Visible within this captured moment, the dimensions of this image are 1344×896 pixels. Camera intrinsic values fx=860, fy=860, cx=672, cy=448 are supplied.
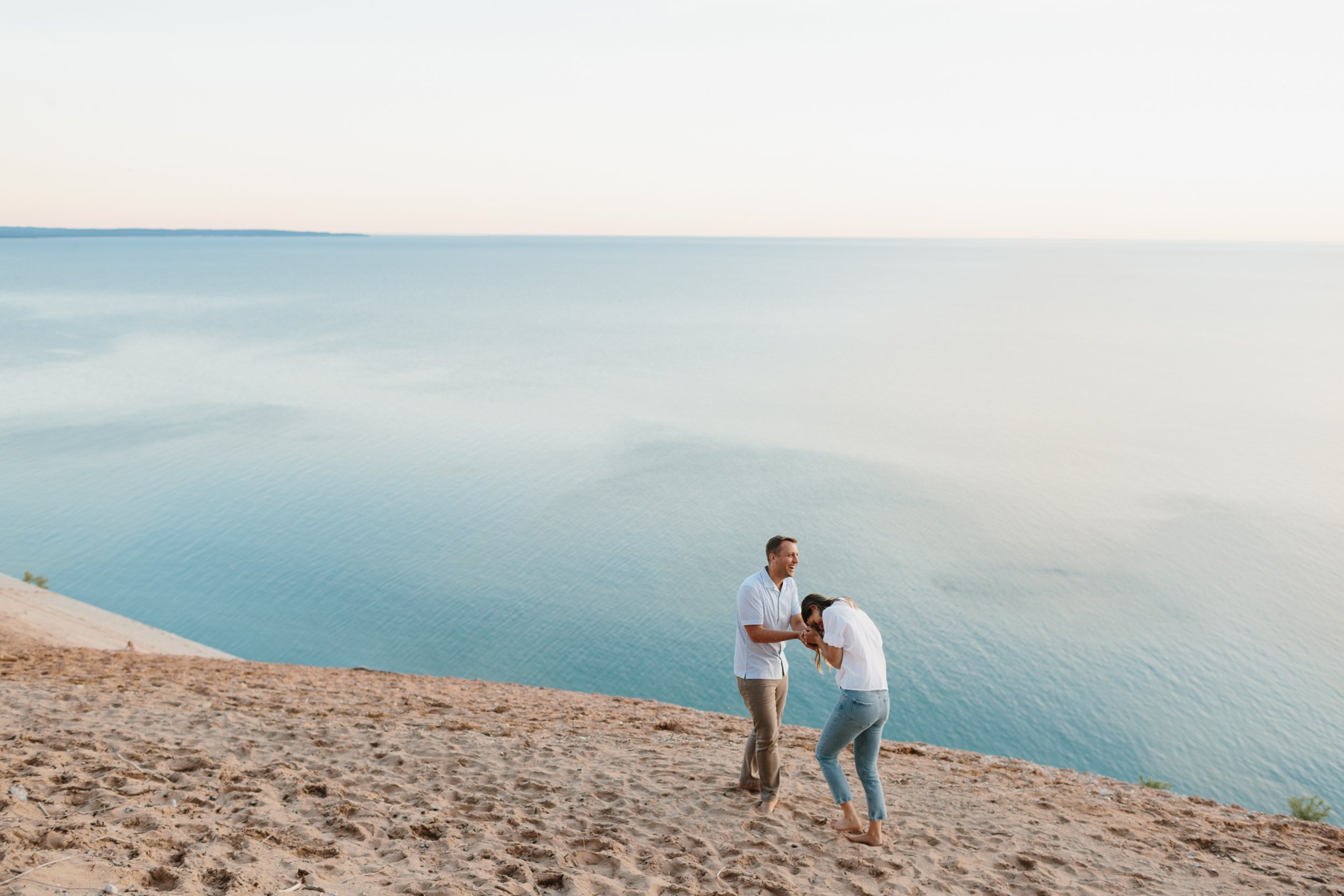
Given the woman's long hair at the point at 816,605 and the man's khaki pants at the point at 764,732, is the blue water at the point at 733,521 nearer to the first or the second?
the man's khaki pants at the point at 764,732

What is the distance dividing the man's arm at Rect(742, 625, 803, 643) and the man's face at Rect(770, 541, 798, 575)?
425 millimetres

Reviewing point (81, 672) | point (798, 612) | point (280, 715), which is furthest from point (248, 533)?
point (798, 612)

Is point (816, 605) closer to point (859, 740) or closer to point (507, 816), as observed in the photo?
point (859, 740)

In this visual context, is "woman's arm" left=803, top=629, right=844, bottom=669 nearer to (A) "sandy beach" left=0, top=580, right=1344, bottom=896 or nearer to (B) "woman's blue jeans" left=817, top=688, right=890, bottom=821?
(B) "woman's blue jeans" left=817, top=688, right=890, bottom=821

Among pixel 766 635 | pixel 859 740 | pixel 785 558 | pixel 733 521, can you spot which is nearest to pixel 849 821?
pixel 859 740

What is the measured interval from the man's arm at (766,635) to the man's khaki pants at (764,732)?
1.20ft

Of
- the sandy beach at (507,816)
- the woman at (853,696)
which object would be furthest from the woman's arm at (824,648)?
the sandy beach at (507,816)

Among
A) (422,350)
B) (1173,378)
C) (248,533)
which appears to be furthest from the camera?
(422,350)

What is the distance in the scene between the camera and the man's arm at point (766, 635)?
6.22 m

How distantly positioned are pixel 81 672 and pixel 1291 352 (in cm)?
10047

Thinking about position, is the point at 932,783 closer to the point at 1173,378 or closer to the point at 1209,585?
the point at 1209,585

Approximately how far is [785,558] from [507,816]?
2.86 metres

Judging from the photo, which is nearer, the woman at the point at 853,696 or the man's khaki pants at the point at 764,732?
the woman at the point at 853,696

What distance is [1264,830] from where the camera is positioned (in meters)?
8.00
